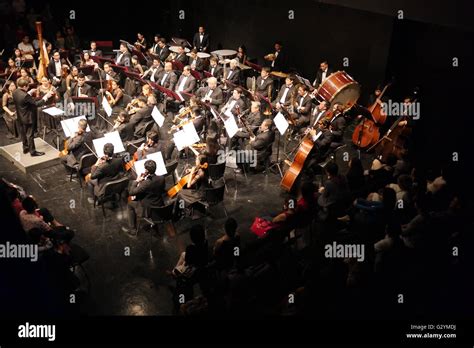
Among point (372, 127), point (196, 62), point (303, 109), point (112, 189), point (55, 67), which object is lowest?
point (112, 189)

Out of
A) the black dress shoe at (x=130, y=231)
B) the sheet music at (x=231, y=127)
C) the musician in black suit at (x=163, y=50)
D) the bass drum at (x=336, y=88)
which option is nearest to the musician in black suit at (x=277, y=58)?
the bass drum at (x=336, y=88)

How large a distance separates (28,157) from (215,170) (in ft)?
13.6

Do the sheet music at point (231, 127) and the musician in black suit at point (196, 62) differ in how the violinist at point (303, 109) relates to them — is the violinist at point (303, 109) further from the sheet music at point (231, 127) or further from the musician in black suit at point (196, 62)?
the musician in black suit at point (196, 62)

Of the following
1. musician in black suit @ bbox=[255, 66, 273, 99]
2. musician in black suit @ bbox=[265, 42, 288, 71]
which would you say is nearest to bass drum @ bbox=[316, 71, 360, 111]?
musician in black suit @ bbox=[255, 66, 273, 99]

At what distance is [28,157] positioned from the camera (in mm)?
9930

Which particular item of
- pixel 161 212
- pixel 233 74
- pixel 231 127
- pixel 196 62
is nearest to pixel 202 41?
pixel 196 62

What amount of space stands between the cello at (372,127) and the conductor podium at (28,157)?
6393 mm

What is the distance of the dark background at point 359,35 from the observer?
1000 cm

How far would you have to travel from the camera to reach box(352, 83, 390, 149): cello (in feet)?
34.3

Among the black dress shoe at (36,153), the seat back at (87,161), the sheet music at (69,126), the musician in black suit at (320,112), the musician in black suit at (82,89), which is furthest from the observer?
the musician in black suit at (82,89)

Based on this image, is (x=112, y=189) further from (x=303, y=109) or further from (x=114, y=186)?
(x=303, y=109)

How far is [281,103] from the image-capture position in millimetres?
10789

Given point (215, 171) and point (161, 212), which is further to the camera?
point (215, 171)

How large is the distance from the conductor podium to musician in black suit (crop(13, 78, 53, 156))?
152 millimetres
